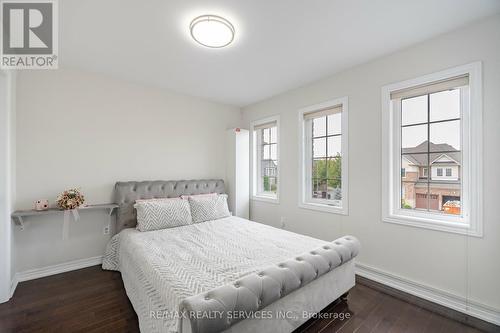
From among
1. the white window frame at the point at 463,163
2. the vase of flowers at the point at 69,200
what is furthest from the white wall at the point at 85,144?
the white window frame at the point at 463,163

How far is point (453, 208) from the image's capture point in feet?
6.88

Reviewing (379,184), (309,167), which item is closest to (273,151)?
(309,167)

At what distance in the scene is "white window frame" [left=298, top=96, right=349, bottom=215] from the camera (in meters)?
2.76

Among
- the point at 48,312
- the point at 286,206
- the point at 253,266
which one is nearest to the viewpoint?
the point at 253,266

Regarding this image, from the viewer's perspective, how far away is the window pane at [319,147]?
3184 mm

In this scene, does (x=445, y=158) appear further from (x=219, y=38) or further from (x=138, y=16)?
(x=138, y=16)

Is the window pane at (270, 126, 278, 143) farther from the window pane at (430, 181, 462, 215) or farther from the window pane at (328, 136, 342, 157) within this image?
the window pane at (430, 181, 462, 215)

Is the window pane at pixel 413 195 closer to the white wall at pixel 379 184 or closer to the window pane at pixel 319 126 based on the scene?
the white wall at pixel 379 184

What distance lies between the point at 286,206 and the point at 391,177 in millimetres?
1569

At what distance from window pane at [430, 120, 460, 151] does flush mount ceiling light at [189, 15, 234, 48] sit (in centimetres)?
224

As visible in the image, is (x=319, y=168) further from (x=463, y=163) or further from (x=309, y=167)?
(x=463, y=163)

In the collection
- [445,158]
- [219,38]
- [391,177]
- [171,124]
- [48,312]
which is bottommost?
[48,312]

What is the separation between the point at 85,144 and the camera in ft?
9.21


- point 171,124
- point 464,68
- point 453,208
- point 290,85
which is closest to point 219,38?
point 290,85
